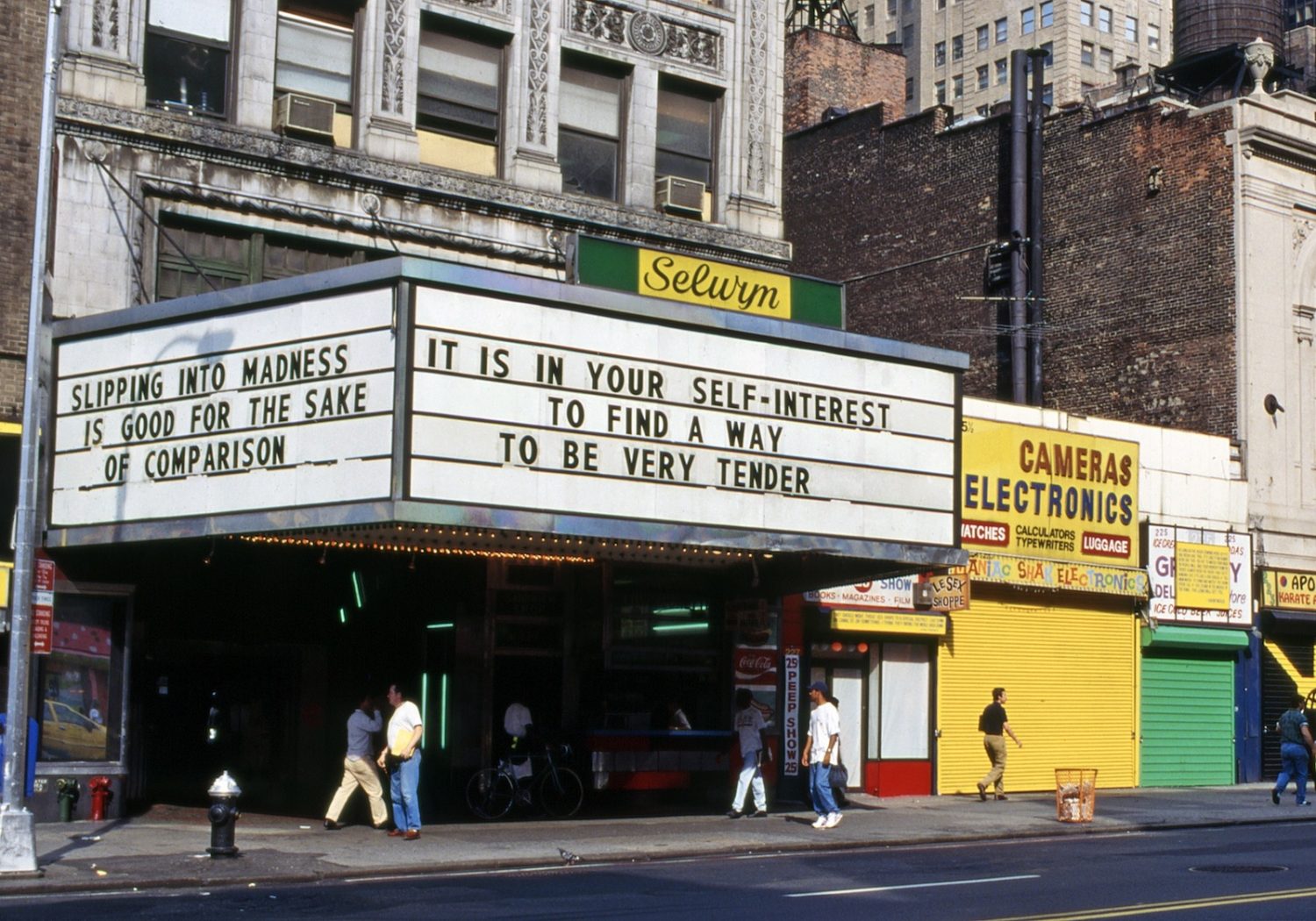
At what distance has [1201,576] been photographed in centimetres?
3506

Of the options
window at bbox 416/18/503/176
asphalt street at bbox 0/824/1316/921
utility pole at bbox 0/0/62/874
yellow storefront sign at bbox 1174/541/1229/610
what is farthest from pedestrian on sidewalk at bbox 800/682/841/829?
yellow storefront sign at bbox 1174/541/1229/610

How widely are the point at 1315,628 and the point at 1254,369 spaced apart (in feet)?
18.0

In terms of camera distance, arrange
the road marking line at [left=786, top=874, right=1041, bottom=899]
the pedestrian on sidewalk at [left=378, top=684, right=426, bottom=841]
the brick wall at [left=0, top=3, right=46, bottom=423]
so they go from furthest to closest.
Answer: the brick wall at [left=0, top=3, right=46, bottom=423] → the pedestrian on sidewalk at [left=378, top=684, right=426, bottom=841] → the road marking line at [left=786, top=874, right=1041, bottom=899]

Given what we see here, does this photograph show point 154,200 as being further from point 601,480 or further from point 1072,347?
point 1072,347

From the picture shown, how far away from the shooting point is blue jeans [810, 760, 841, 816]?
23859 mm

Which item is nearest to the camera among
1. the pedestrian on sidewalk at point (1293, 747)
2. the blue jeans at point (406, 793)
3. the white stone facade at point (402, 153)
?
the blue jeans at point (406, 793)

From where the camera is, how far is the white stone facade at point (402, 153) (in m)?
23.4

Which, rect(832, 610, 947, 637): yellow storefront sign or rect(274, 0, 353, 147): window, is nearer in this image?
rect(274, 0, 353, 147): window

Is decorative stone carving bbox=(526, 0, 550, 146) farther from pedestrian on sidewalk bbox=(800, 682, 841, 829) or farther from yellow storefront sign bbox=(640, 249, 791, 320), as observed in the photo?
pedestrian on sidewalk bbox=(800, 682, 841, 829)

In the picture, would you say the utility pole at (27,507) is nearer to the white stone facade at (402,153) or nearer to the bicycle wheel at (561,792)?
the white stone facade at (402,153)

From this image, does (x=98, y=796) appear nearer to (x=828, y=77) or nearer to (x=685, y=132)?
(x=685, y=132)

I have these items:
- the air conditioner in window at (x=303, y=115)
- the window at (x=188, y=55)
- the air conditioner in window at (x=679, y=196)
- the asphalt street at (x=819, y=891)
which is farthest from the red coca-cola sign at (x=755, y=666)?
the window at (x=188, y=55)

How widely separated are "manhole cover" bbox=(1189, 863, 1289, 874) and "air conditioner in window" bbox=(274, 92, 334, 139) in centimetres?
1489

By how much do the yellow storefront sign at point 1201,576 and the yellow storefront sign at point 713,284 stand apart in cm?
1278
